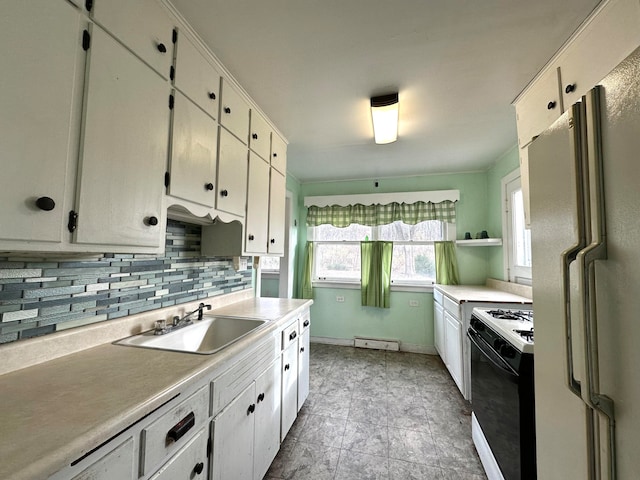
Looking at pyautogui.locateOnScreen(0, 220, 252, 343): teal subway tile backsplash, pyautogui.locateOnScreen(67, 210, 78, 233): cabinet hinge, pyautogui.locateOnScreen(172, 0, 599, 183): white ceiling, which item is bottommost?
pyautogui.locateOnScreen(0, 220, 252, 343): teal subway tile backsplash

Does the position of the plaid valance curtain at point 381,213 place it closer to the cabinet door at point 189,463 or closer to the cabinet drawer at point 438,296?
the cabinet drawer at point 438,296

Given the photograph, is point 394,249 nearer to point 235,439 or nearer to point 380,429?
point 380,429

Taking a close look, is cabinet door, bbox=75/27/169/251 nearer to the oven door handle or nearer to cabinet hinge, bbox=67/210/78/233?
cabinet hinge, bbox=67/210/78/233

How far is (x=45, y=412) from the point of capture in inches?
26.3

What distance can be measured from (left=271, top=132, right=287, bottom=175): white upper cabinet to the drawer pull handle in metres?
1.90


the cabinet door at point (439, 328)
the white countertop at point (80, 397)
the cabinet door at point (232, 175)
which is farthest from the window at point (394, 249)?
the white countertop at point (80, 397)

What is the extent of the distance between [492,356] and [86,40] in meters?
2.23

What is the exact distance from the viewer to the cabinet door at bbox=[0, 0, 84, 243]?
690mm

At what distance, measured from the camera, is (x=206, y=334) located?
1.68 m

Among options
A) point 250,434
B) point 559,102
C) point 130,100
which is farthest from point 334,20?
point 250,434

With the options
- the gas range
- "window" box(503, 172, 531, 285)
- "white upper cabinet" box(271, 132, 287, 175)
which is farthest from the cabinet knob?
"window" box(503, 172, 531, 285)

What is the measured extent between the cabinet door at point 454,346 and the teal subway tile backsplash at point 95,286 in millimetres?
2257

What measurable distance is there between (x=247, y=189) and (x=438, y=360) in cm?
307

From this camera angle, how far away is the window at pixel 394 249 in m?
3.72
